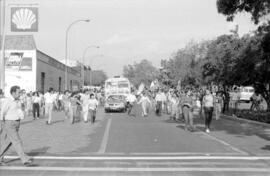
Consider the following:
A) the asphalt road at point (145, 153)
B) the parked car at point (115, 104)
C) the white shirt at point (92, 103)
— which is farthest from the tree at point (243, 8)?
the parked car at point (115, 104)

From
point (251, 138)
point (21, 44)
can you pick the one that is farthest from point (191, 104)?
point (21, 44)

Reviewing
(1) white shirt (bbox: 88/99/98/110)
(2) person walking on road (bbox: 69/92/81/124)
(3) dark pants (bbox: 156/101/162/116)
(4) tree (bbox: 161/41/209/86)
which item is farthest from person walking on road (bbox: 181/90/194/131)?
(4) tree (bbox: 161/41/209/86)

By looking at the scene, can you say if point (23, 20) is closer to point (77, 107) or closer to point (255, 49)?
point (77, 107)

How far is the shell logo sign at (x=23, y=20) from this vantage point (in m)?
21.2

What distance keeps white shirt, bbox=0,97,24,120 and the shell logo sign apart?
10.4 meters

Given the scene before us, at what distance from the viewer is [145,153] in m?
13.2

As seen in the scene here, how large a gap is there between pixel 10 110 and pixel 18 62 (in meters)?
38.8

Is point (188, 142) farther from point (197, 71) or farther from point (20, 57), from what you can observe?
point (197, 71)

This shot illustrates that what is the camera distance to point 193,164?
1122 cm

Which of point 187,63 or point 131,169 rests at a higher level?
point 187,63

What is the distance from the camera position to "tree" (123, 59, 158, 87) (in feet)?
474

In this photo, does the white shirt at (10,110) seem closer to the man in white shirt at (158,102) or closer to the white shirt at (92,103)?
the white shirt at (92,103)

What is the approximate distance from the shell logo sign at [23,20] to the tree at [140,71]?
12074cm

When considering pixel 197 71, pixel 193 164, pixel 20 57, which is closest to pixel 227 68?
pixel 193 164
